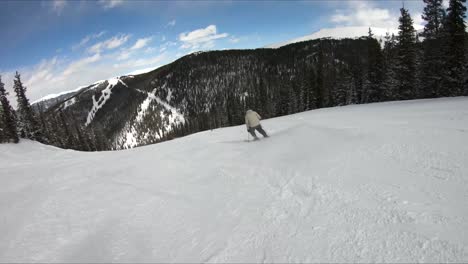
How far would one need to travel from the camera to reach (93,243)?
397cm

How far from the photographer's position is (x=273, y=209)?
4410mm

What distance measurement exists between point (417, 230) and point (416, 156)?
326 centimetres

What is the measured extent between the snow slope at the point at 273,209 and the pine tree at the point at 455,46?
27181 millimetres

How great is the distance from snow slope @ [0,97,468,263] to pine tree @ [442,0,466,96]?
27181 mm

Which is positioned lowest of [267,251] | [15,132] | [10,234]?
[267,251]

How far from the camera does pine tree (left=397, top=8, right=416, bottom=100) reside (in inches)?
1252

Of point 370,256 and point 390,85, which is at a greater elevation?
point 390,85

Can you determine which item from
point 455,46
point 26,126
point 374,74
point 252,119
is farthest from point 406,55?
point 26,126

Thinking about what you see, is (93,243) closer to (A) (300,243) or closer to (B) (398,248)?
(A) (300,243)

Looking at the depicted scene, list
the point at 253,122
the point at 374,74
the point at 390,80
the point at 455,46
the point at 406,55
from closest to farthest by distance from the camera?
the point at 253,122 → the point at 455,46 → the point at 406,55 → the point at 390,80 → the point at 374,74

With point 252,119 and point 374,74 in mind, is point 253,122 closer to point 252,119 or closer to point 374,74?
point 252,119

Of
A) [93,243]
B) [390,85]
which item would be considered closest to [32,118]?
[93,243]

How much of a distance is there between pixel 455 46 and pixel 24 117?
69151 mm

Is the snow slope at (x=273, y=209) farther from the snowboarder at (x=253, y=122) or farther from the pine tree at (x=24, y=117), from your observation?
the pine tree at (x=24, y=117)
